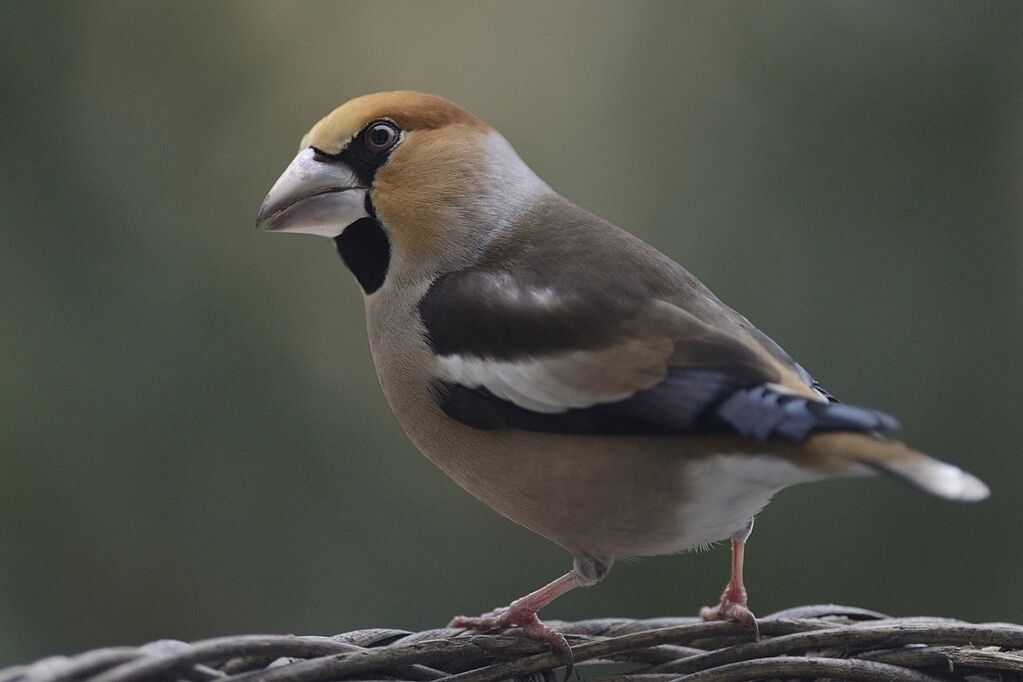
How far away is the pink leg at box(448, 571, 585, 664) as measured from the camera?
1579mm

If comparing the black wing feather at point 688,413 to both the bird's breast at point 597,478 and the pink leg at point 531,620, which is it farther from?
the pink leg at point 531,620

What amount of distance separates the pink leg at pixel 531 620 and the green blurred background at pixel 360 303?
135 cm

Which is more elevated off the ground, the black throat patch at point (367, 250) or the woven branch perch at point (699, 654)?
the black throat patch at point (367, 250)

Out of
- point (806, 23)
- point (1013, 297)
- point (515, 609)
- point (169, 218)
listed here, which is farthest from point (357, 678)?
point (806, 23)

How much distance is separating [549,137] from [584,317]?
240 cm

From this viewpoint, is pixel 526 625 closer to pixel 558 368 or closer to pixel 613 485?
pixel 613 485

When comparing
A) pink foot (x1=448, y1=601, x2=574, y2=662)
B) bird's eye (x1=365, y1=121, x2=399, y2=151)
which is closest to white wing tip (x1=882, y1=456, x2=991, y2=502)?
pink foot (x1=448, y1=601, x2=574, y2=662)

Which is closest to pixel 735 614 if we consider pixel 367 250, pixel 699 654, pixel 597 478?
pixel 699 654

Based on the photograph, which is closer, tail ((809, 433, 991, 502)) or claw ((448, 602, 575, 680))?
tail ((809, 433, 991, 502))

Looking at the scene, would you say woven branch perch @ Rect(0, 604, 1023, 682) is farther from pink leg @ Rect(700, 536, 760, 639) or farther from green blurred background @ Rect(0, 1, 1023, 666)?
green blurred background @ Rect(0, 1, 1023, 666)

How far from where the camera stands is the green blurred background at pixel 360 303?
3.22 meters

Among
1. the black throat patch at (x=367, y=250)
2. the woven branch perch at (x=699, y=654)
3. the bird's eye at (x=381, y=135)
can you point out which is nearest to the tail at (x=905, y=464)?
the woven branch perch at (x=699, y=654)

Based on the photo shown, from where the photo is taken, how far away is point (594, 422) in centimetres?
172

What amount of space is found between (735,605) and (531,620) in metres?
0.31
